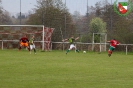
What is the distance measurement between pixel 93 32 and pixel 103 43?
3715 mm

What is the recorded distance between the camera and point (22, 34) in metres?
45.8

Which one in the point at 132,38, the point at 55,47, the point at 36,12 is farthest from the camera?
the point at 36,12

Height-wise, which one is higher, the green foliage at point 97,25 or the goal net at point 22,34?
the green foliage at point 97,25

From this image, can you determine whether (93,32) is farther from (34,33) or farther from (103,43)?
(34,33)

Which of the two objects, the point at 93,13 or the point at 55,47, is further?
the point at 93,13

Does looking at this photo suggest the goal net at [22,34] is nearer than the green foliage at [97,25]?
Yes

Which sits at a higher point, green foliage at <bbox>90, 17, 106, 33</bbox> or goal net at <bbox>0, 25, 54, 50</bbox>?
green foliage at <bbox>90, 17, 106, 33</bbox>

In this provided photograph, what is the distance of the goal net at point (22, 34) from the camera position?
4459 centimetres

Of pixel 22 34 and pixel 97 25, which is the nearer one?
pixel 22 34

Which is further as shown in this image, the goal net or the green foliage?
the green foliage

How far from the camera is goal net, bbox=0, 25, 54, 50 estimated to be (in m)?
44.6

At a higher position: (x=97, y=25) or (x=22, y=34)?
(x=97, y=25)

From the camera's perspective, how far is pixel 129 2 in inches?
1964

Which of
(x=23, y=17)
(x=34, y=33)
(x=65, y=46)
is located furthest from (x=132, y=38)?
(x=23, y=17)
